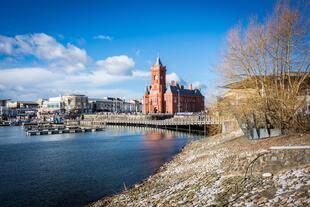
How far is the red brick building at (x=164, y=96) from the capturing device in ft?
463

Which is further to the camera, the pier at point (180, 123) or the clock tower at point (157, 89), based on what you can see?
the clock tower at point (157, 89)

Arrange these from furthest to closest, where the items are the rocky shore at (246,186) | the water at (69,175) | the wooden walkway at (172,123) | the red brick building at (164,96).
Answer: the red brick building at (164,96) < the wooden walkway at (172,123) < the water at (69,175) < the rocky shore at (246,186)

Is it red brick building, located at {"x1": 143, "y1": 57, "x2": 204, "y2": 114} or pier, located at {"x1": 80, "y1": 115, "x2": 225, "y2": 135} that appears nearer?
pier, located at {"x1": 80, "y1": 115, "x2": 225, "y2": 135}

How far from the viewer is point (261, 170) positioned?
16.0 metres

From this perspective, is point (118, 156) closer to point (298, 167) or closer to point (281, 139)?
point (281, 139)

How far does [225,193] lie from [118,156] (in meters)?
29.1

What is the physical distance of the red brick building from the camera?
463 ft

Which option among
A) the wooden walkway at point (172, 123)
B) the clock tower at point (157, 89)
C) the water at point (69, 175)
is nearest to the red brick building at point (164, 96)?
the clock tower at point (157, 89)

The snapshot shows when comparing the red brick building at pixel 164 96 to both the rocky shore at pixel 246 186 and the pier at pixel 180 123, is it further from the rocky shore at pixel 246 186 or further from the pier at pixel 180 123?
the rocky shore at pixel 246 186

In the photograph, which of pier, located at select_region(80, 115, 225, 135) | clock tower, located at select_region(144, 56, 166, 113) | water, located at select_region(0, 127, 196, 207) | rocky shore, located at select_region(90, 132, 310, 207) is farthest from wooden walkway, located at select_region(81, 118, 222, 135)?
rocky shore, located at select_region(90, 132, 310, 207)

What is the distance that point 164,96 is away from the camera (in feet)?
472

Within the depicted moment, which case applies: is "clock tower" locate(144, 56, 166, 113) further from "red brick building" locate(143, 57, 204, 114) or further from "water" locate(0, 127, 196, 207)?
"water" locate(0, 127, 196, 207)

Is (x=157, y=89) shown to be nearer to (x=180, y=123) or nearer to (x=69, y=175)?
(x=180, y=123)

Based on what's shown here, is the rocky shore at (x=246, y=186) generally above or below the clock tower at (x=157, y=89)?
below
